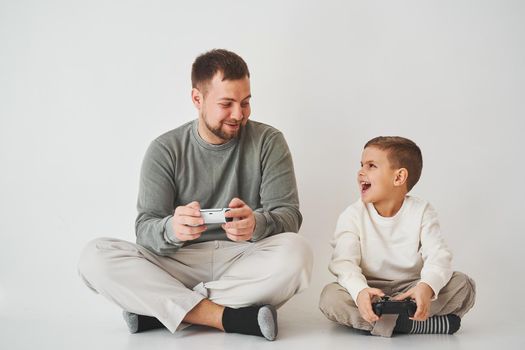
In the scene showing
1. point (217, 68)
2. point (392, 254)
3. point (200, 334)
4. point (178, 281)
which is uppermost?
point (217, 68)

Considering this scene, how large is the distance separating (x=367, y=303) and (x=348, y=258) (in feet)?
0.79

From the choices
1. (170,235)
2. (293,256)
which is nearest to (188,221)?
(170,235)

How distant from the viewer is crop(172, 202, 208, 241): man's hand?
2039 mm

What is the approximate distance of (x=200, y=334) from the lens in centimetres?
215

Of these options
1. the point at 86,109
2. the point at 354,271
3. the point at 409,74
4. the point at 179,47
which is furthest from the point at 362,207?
the point at 86,109

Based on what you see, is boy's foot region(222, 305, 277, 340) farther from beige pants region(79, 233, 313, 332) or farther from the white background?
the white background

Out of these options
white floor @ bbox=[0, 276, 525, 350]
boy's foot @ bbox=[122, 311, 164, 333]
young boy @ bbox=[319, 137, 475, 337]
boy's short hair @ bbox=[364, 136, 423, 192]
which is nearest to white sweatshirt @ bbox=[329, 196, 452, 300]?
young boy @ bbox=[319, 137, 475, 337]

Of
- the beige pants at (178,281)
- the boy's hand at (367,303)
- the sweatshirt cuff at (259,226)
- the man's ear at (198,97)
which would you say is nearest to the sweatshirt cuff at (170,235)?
the beige pants at (178,281)

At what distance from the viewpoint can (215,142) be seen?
7.90ft

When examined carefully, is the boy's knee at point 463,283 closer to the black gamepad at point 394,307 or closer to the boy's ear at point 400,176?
the black gamepad at point 394,307

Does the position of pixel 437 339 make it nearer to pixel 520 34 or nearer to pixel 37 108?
pixel 520 34

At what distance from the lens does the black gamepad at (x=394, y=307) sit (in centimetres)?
209

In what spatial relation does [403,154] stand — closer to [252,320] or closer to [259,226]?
[259,226]

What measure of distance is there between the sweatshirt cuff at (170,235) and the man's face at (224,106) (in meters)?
0.37
